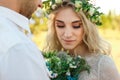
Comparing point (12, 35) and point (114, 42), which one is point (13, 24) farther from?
point (114, 42)

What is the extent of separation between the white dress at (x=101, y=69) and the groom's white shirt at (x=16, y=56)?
2.21m

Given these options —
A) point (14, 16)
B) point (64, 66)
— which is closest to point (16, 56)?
point (14, 16)

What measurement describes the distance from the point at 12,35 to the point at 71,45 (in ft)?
7.84

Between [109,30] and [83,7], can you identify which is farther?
[109,30]

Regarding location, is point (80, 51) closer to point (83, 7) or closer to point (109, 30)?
point (83, 7)

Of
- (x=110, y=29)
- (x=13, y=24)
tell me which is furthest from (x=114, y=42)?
(x=13, y=24)

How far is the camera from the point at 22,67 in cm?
156

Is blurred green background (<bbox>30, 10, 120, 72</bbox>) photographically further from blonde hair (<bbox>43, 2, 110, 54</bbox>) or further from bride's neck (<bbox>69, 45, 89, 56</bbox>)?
bride's neck (<bbox>69, 45, 89, 56</bbox>)

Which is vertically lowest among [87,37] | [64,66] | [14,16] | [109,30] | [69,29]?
[109,30]

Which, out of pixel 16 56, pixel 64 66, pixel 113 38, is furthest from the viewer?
pixel 113 38

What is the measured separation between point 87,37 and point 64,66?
498mm

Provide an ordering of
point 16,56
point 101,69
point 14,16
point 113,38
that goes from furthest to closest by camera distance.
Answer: point 113,38 → point 101,69 → point 14,16 → point 16,56

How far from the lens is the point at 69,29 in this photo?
393cm

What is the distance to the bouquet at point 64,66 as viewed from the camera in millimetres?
3611
